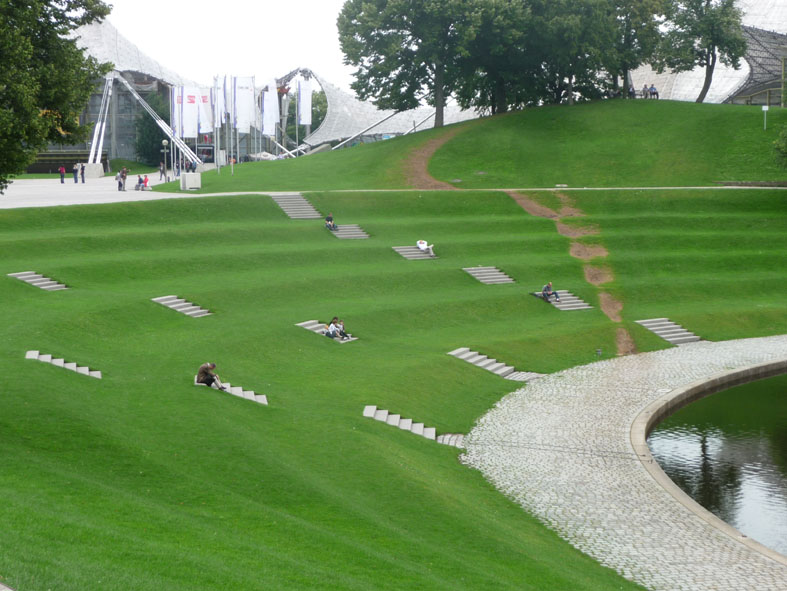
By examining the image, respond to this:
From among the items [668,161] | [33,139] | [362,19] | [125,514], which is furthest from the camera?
[362,19]

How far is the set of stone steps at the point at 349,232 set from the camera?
62.2 meters

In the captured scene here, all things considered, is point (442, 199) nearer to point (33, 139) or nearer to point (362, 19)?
point (362, 19)

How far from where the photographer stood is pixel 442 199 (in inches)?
2820

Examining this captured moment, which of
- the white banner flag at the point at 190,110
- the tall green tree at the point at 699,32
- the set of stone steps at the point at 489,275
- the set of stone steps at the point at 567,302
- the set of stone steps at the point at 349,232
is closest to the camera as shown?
the set of stone steps at the point at 567,302

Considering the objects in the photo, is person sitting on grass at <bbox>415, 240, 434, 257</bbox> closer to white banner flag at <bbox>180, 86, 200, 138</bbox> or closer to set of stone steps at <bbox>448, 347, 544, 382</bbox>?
set of stone steps at <bbox>448, 347, 544, 382</bbox>

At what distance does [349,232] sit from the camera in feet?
207

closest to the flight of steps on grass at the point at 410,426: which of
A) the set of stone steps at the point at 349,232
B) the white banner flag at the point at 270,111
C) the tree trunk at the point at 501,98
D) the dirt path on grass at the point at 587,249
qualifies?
the dirt path on grass at the point at 587,249

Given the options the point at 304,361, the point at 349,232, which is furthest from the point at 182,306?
the point at 349,232

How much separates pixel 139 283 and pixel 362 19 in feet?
184

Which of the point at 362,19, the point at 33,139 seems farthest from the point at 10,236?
the point at 362,19

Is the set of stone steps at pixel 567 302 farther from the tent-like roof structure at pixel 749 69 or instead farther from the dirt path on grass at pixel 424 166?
the tent-like roof structure at pixel 749 69

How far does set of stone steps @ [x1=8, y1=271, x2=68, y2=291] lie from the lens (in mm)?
43406

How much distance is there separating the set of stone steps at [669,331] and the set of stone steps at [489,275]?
9.59 meters

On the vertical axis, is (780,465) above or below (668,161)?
below
